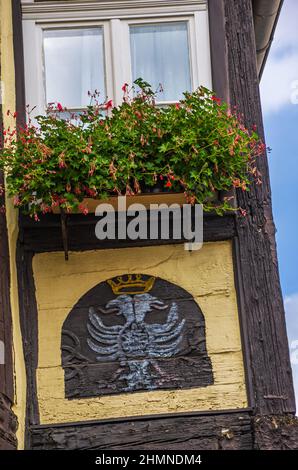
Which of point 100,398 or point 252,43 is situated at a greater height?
point 252,43

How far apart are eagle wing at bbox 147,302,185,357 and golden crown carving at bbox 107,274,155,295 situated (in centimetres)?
27

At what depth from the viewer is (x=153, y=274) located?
8477mm

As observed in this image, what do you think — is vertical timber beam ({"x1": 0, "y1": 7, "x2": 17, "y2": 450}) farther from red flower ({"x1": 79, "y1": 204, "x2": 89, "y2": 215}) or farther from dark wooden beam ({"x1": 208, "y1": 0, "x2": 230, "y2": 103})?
dark wooden beam ({"x1": 208, "y1": 0, "x2": 230, "y2": 103})

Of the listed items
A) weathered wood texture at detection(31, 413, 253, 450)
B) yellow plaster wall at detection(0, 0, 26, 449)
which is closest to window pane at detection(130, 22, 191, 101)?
yellow plaster wall at detection(0, 0, 26, 449)

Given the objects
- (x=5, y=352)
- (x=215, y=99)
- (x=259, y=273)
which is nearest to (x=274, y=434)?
(x=259, y=273)

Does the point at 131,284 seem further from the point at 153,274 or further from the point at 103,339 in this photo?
the point at 103,339

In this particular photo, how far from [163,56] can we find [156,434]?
2.89 metres

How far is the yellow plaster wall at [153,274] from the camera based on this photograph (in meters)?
8.11

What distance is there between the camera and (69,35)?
9.10 metres

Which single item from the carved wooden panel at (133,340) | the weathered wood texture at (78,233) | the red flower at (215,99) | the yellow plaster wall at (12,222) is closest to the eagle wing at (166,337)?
the carved wooden panel at (133,340)

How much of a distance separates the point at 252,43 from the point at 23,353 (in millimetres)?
2952

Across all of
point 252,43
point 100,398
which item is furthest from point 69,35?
point 100,398

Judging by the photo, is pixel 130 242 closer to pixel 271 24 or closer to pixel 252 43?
pixel 252 43
